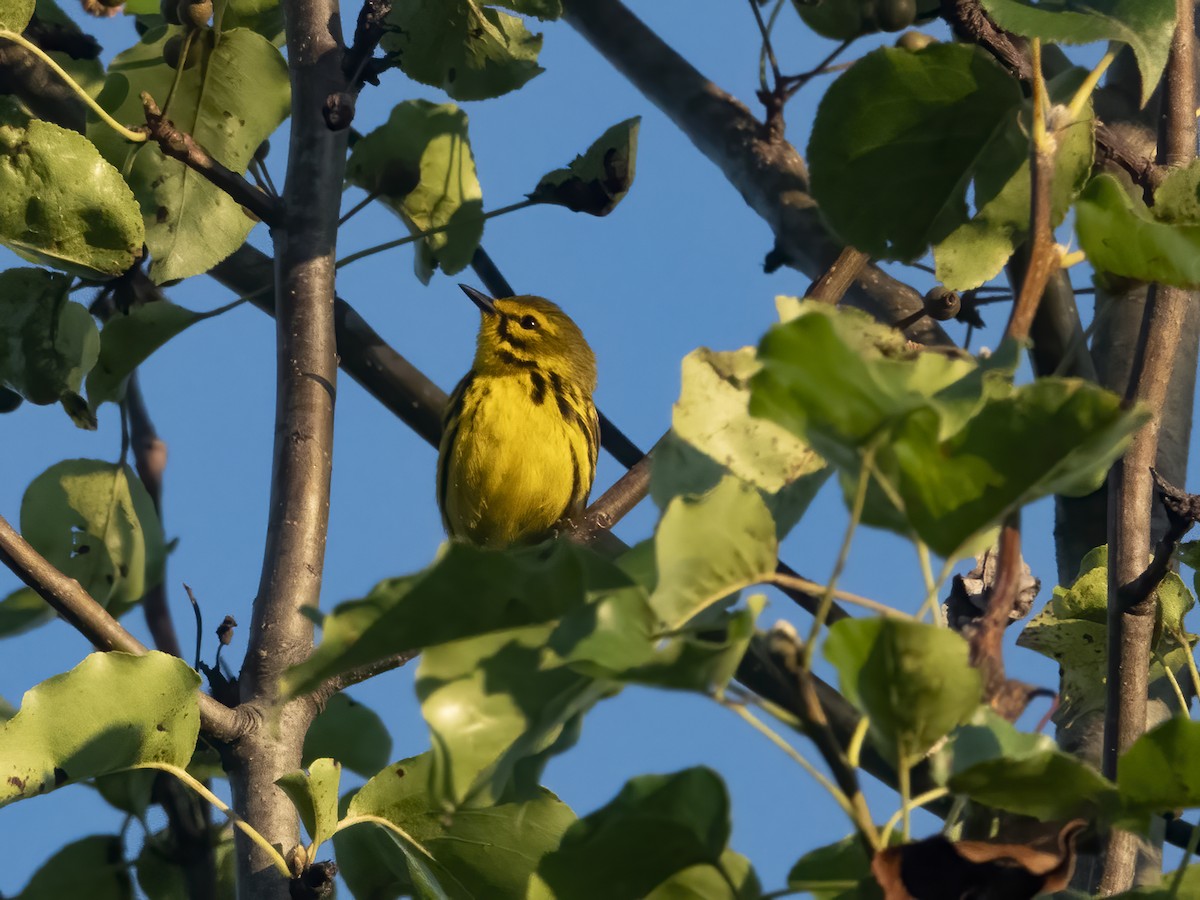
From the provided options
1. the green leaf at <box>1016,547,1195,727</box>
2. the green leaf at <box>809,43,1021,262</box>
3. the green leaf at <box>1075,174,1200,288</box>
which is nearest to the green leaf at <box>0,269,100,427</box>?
the green leaf at <box>809,43,1021,262</box>

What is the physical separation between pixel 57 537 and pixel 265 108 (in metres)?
0.89

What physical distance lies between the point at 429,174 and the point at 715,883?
2.14 meters

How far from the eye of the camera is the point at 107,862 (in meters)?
2.21

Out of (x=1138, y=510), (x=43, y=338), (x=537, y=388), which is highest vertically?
(x=537, y=388)

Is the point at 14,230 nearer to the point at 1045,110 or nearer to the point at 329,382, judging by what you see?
the point at 329,382

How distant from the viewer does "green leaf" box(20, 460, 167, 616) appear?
2.49 meters

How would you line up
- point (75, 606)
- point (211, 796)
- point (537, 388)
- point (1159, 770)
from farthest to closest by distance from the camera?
point (537, 388) < point (75, 606) < point (211, 796) < point (1159, 770)

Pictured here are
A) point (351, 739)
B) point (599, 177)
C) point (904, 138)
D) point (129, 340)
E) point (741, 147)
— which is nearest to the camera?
point (904, 138)

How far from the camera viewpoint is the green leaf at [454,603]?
855 mm

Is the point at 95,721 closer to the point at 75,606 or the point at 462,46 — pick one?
the point at 75,606

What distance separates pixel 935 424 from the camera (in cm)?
83

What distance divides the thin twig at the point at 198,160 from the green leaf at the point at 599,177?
65 cm

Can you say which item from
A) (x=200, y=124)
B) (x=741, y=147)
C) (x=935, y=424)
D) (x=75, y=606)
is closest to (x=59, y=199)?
(x=200, y=124)

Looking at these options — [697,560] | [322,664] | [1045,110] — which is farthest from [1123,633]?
[322,664]
